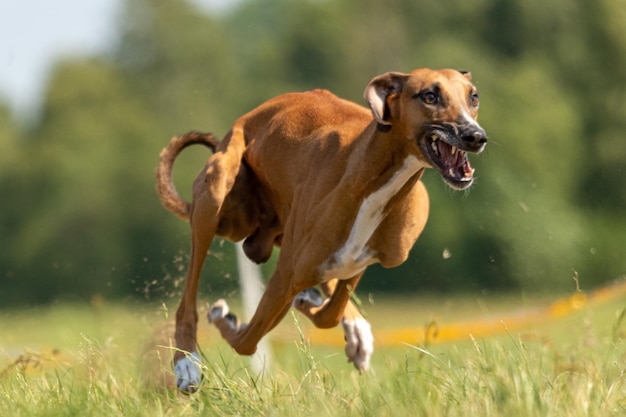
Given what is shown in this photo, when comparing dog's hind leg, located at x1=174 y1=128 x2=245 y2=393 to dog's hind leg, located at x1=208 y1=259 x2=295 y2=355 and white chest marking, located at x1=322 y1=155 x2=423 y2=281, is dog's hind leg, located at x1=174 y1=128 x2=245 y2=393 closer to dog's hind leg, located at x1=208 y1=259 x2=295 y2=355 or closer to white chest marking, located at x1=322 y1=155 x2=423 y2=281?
dog's hind leg, located at x1=208 y1=259 x2=295 y2=355

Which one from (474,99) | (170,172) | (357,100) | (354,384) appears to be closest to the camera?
(474,99)

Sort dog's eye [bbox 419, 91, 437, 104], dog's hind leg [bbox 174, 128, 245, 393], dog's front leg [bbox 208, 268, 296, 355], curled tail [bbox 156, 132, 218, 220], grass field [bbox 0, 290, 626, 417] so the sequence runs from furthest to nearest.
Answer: curled tail [bbox 156, 132, 218, 220] → dog's hind leg [bbox 174, 128, 245, 393] → dog's front leg [bbox 208, 268, 296, 355] → dog's eye [bbox 419, 91, 437, 104] → grass field [bbox 0, 290, 626, 417]

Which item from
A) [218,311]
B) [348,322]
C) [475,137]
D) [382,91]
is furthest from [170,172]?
[475,137]

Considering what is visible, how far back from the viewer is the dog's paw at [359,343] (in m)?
7.29

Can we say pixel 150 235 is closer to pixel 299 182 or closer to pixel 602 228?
pixel 602 228

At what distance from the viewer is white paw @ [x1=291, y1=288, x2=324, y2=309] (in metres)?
7.30

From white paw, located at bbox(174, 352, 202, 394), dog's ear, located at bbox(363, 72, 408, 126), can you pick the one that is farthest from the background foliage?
dog's ear, located at bbox(363, 72, 408, 126)

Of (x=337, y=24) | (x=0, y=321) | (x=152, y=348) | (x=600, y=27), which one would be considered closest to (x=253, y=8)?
(x=337, y=24)

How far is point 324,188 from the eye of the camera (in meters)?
6.44

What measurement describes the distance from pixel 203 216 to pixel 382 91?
1454 millimetres

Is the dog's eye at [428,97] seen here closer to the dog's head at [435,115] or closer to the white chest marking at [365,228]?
the dog's head at [435,115]

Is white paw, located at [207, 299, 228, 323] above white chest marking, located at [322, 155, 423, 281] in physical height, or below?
below

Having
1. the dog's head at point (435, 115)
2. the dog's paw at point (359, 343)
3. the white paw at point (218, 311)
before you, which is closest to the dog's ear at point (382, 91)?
the dog's head at point (435, 115)

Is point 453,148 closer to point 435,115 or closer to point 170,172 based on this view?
point 435,115
